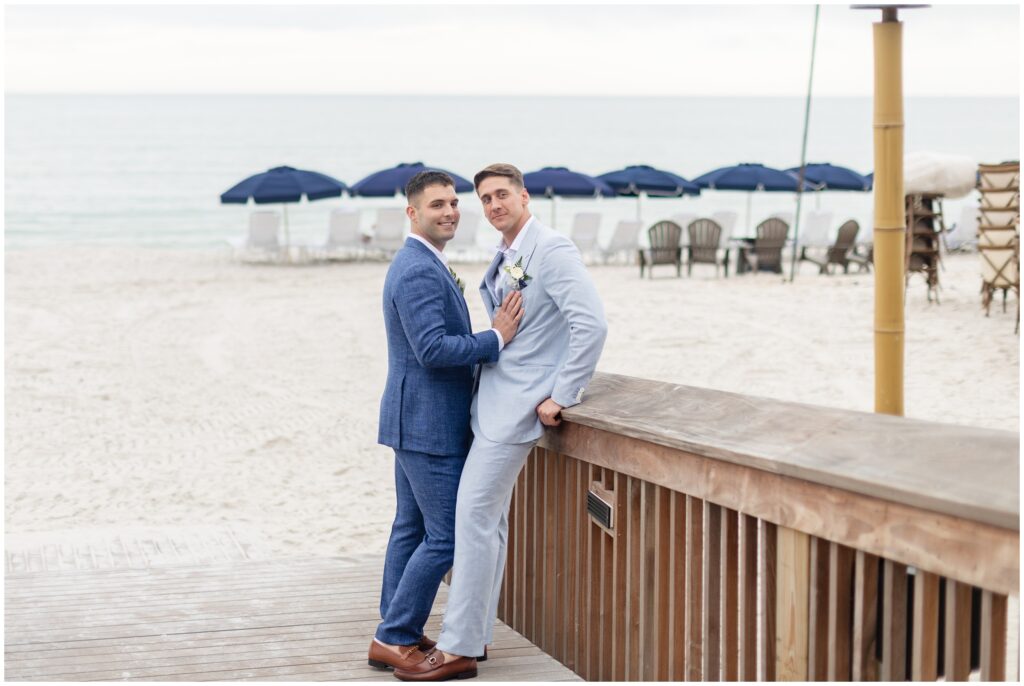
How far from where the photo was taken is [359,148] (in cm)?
8538

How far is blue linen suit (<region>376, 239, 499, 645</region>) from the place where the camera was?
3.40m

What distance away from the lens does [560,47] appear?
83.6 m

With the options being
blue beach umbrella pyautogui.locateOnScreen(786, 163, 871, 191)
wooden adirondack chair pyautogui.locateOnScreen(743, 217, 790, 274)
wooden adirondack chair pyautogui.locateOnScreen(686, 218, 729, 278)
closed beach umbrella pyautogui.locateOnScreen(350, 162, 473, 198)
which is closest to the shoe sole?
wooden adirondack chair pyautogui.locateOnScreen(686, 218, 729, 278)

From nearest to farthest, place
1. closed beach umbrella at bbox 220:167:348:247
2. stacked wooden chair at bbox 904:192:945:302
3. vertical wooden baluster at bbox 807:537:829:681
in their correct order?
vertical wooden baluster at bbox 807:537:829:681 → stacked wooden chair at bbox 904:192:945:302 → closed beach umbrella at bbox 220:167:348:247

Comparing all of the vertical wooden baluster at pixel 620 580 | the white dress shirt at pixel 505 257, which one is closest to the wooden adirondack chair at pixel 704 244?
the white dress shirt at pixel 505 257

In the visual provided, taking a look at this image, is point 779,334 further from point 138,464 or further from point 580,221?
point 580,221

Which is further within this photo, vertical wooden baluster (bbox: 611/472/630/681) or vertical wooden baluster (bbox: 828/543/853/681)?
vertical wooden baluster (bbox: 611/472/630/681)

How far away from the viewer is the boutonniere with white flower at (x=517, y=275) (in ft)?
11.1

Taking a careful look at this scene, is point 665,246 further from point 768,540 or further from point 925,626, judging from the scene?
point 925,626

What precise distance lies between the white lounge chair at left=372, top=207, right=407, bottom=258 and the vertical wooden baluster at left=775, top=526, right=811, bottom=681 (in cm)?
1901

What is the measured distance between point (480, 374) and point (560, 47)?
272 feet

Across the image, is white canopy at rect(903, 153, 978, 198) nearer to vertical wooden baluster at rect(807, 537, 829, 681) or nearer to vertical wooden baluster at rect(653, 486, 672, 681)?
vertical wooden baluster at rect(653, 486, 672, 681)

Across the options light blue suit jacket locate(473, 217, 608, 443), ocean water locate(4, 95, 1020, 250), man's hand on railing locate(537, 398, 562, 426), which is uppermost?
ocean water locate(4, 95, 1020, 250)

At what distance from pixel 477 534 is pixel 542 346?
60 cm
